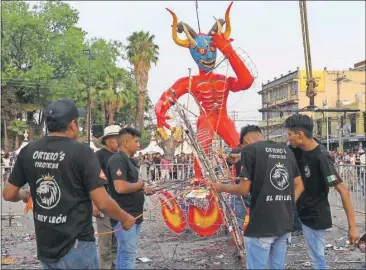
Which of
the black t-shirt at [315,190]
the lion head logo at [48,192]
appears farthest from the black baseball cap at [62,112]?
the black t-shirt at [315,190]

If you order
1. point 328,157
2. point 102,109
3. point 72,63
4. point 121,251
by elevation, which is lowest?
point 121,251

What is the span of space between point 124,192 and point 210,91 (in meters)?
4.37

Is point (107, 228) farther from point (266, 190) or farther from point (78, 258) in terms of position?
point (78, 258)

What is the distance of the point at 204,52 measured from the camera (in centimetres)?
884

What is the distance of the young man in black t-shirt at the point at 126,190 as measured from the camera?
4.89 metres

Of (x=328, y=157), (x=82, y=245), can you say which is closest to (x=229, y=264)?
(x=328, y=157)

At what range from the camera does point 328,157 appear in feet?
15.0

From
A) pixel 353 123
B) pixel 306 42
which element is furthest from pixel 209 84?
pixel 353 123

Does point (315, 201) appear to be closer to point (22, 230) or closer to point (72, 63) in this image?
point (22, 230)

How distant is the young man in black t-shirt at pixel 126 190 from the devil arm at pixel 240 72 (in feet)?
11.7

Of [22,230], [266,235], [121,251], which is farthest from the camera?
[22,230]

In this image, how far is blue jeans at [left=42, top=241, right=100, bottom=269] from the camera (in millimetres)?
3178

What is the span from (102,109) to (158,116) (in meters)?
32.5

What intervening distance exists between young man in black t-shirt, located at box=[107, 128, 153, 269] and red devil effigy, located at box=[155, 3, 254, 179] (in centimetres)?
334
